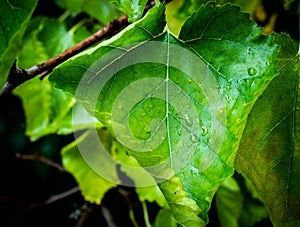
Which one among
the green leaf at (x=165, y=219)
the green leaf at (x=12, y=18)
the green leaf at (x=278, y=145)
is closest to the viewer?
the green leaf at (x=12, y=18)

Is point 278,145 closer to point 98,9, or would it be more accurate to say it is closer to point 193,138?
point 193,138

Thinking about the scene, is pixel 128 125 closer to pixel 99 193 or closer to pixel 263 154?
pixel 263 154

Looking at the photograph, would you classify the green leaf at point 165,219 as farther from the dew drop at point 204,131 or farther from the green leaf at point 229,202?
the dew drop at point 204,131

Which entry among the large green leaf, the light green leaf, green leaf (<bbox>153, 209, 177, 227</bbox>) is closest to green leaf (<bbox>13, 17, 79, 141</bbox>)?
the light green leaf

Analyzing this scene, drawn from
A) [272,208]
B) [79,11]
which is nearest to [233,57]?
[272,208]

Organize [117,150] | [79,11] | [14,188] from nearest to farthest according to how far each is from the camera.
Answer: [117,150]
[79,11]
[14,188]

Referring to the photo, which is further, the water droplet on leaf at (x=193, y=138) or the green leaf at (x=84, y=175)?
the green leaf at (x=84, y=175)

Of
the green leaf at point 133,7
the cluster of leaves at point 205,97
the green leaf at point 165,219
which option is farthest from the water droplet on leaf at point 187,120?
the green leaf at point 165,219

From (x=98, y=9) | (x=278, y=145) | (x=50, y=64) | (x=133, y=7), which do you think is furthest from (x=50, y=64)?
(x=98, y=9)
